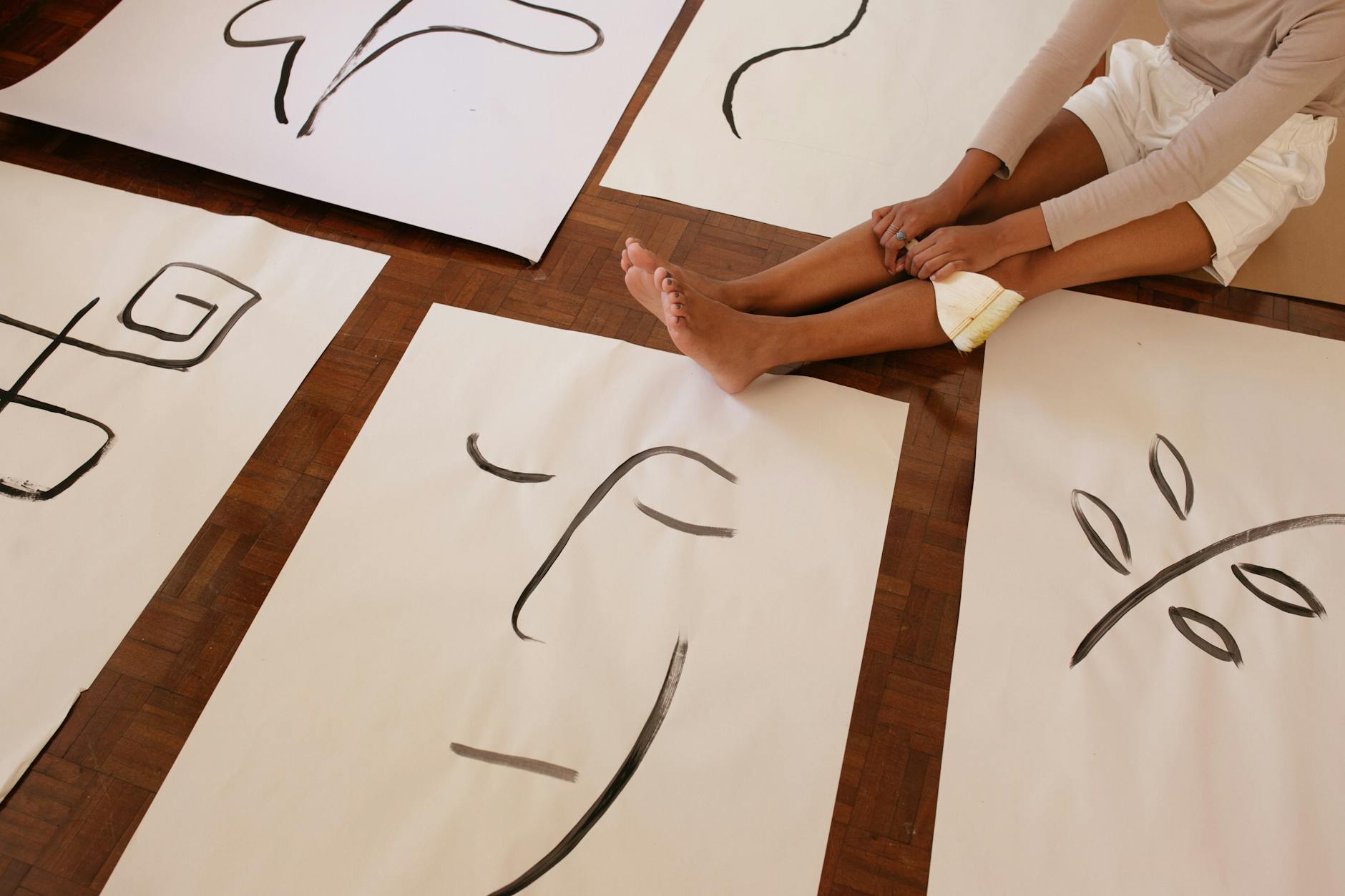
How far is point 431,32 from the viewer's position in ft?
4.37

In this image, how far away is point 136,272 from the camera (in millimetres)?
1097

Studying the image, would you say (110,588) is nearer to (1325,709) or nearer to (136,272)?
(136,272)

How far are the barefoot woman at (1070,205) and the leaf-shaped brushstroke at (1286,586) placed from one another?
33 centimetres

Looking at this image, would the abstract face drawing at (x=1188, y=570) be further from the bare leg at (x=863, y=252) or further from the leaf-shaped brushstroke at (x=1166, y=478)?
the bare leg at (x=863, y=252)

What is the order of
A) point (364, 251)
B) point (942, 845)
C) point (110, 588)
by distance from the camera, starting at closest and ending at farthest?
point (942, 845), point (110, 588), point (364, 251)

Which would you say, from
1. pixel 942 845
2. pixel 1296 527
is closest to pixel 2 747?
pixel 942 845

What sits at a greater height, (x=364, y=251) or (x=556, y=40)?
(x=556, y=40)

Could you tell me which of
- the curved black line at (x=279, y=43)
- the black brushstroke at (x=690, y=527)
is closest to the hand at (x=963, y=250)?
the black brushstroke at (x=690, y=527)

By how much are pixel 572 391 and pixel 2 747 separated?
59cm

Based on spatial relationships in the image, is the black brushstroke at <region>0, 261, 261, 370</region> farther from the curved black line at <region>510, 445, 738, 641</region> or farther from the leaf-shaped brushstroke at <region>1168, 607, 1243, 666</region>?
the leaf-shaped brushstroke at <region>1168, 607, 1243, 666</region>

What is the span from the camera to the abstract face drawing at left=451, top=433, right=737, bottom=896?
763 mm

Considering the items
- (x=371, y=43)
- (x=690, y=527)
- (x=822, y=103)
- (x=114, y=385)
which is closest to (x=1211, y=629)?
(x=690, y=527)

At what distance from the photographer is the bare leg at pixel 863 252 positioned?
101 cm

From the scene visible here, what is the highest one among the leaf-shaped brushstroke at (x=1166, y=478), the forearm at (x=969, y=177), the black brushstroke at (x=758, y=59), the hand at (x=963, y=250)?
the black brushstroke at (x=758, y=59)
